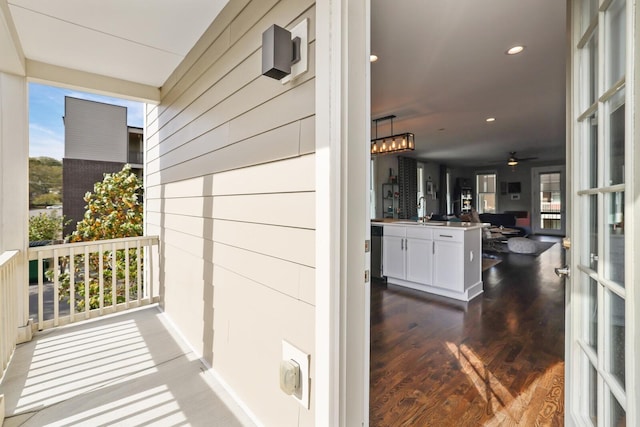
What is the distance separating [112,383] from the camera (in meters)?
2.01

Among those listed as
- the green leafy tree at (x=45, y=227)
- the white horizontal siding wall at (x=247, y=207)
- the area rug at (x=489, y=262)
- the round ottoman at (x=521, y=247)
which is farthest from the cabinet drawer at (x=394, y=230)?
the green leafy tree at (x=45, y=227)

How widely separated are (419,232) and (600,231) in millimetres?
3110

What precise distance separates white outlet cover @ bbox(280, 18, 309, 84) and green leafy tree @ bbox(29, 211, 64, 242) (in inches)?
315

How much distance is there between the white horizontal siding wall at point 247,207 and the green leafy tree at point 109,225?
265cm

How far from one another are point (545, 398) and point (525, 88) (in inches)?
135

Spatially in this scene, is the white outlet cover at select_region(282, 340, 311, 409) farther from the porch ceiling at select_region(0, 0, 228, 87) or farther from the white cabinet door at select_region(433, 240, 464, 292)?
the white cabinet door at select_region(433, 240, 464, 292)

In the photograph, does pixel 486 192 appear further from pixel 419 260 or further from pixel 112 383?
pixel 112 383

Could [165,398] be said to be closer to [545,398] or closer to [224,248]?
[224,248]

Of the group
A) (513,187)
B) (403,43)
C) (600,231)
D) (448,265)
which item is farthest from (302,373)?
(513,187)

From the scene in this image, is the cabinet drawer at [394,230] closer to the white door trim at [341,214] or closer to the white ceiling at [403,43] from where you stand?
the white ceiling at [403,43]

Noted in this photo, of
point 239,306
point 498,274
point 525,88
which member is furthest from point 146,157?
point 498,274

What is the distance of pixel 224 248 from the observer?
78.8 inches

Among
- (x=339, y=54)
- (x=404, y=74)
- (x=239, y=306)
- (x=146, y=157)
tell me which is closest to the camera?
(x=339, y=54)

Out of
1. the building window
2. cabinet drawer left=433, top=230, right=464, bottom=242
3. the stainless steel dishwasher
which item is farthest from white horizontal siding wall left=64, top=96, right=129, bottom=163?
the building window
